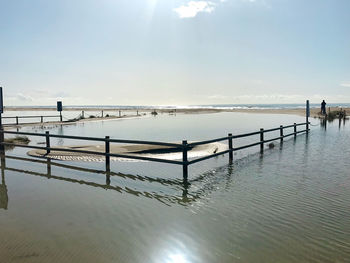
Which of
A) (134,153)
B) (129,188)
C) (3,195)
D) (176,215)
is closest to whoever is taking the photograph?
(176,215)

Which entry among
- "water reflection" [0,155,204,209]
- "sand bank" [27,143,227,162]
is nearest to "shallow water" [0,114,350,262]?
"water reflection" [0,155,204,209]

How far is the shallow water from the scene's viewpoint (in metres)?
5.48

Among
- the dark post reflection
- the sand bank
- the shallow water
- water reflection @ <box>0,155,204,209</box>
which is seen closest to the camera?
the shallow water

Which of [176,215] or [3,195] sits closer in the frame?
[176,215]

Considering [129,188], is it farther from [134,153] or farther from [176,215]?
[134,153]

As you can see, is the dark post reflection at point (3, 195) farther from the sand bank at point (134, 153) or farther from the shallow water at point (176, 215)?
the sand bank at point (134, 153)

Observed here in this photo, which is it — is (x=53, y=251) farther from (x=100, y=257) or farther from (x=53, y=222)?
(x=53, y=222)

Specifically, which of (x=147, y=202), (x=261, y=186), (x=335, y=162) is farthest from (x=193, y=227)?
(x=335, y=162)

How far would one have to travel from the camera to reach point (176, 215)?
7.37 meters

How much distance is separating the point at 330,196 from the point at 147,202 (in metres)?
5.24

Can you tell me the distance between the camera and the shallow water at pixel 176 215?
5484 mm

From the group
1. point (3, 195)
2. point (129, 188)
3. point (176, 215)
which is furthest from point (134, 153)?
point (176, 215)

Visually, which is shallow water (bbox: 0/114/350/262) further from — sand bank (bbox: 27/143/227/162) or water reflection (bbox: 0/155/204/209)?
sand bank (bbox: 27/143/227/162)

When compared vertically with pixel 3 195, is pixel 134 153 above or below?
above
